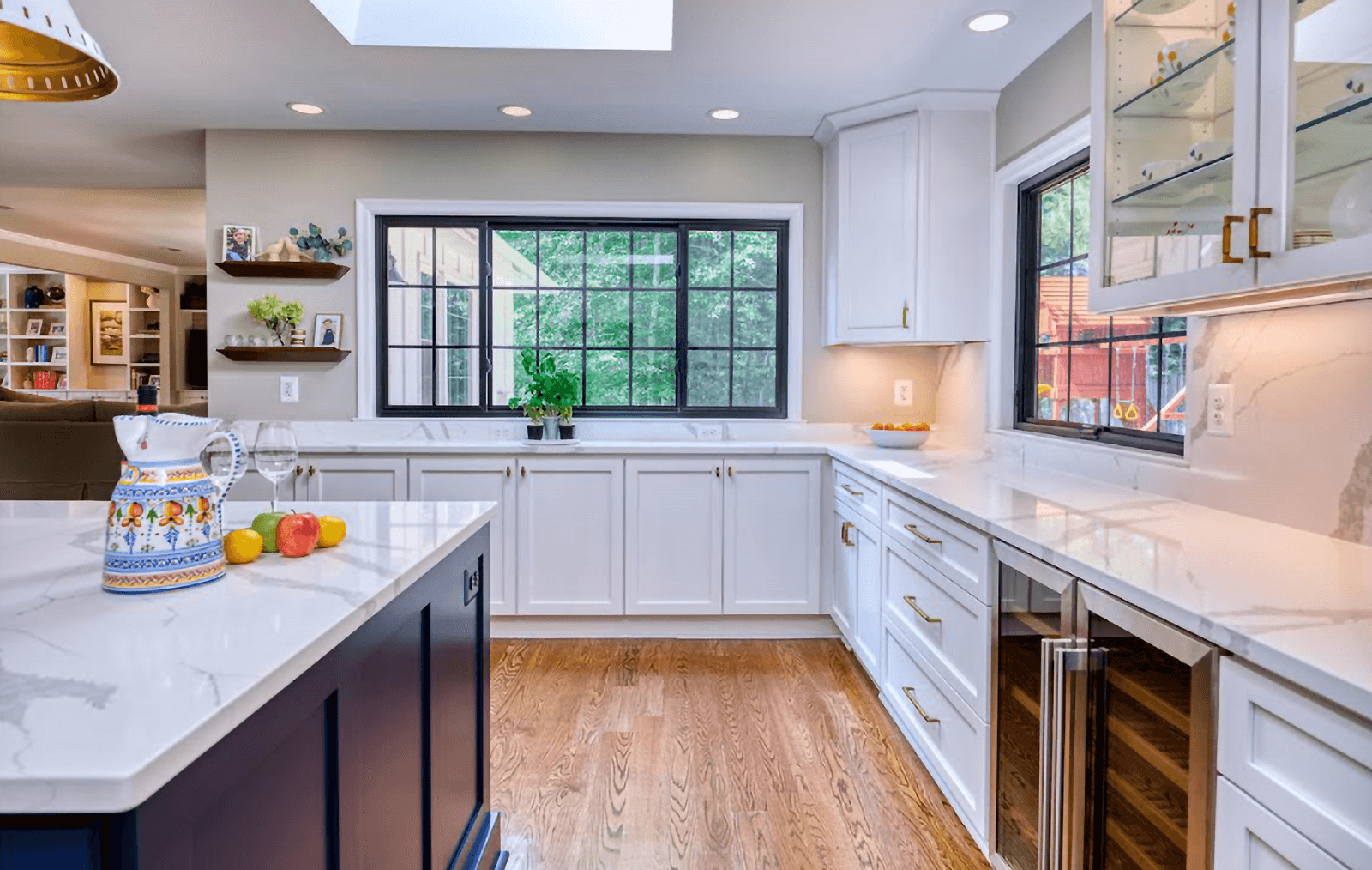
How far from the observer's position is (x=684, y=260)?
398 centimetres

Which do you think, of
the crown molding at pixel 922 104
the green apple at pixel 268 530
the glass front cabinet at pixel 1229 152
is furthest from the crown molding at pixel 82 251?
the glass front cabinet at pixel 1229 152

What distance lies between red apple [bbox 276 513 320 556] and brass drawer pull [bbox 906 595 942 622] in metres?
1.56

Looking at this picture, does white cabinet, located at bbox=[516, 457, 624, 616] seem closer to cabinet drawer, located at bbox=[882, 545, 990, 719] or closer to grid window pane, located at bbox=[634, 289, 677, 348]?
grid window pane, located at bbox=[634, 289, 677, 348]

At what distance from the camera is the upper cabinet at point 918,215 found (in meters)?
3.35

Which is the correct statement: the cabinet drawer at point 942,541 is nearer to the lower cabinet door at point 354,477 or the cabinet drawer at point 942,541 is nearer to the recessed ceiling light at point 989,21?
the recessed ceiling light at point 989,21

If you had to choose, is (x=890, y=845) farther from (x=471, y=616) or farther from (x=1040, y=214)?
(x=1040, y=214)

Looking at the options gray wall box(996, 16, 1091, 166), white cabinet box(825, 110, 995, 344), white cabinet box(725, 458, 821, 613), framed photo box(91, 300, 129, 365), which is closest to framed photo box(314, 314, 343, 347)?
white cabinet box(725, 458, 821, 613)

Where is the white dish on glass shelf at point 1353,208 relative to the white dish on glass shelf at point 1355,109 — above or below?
below

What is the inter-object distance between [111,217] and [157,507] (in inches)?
278

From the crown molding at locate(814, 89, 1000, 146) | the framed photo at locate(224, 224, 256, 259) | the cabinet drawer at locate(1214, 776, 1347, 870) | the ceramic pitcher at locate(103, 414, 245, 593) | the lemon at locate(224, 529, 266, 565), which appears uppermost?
the crown molding at locate(814, 89, 1000, 146)

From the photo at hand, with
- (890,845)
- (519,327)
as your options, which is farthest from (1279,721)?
(519,327)

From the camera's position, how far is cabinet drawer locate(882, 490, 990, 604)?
6.05 feet

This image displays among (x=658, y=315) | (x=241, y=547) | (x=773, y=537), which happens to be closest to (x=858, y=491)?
(x=773, y=537)

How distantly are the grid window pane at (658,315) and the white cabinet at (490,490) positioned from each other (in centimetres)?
100
